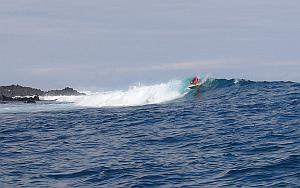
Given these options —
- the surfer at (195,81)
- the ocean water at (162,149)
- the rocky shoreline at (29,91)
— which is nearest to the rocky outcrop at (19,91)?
the rocky shoreline at (29,91)

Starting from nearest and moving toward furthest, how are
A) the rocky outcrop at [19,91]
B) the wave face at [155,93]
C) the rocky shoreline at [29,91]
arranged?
the wave face at [155,93], the rocky shoreline at [29,91], the rocky outcrop at [19,91]

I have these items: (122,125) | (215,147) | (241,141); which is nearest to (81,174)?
(215,147)

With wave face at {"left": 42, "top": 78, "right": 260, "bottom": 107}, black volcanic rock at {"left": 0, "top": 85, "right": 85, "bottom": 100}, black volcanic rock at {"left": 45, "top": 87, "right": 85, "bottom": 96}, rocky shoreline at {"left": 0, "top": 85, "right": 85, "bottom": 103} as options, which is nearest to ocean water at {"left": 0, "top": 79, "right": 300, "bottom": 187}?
wave face at {"left": 42, "top": 78, "right": 260, "bottom": 107}

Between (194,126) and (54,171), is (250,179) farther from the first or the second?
(194,126)

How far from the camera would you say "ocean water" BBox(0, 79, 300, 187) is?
45.1 ft

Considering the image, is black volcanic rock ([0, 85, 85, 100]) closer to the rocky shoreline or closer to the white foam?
the rocky shoreline

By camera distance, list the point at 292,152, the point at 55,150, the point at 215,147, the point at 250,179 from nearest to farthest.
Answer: the point at 250,179 < the point at 292,152 < the point at 215,147 < the point at 55,150

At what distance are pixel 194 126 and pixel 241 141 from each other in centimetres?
526

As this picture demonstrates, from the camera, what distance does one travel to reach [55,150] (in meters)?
19.1

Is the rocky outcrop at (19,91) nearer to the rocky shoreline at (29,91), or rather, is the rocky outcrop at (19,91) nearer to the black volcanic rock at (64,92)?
the rocky shoreline at (29,91)

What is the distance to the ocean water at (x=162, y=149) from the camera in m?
13.8

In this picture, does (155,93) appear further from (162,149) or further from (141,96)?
(162,149)

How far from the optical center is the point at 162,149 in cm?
1806

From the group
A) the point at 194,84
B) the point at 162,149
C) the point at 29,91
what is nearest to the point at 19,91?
the point at 29,91
